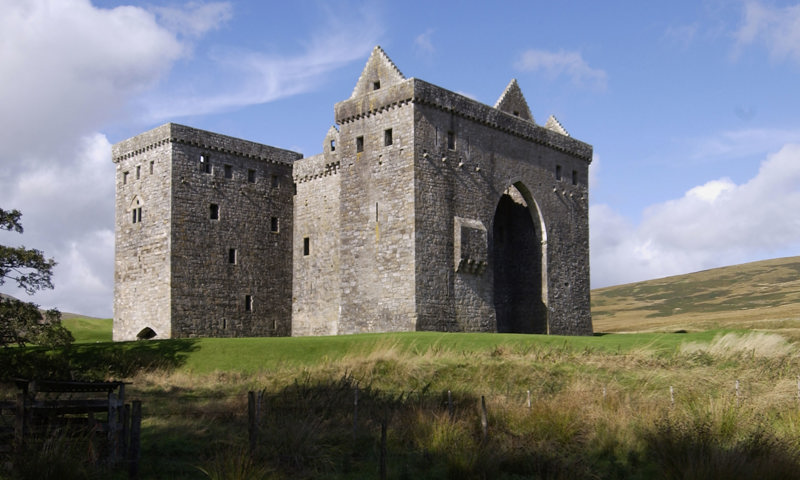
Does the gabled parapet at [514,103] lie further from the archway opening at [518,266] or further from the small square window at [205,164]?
the small square window at [205,164]

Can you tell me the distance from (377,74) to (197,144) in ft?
30.3

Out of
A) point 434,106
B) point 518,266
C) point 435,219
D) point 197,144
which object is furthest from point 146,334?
point 518,266

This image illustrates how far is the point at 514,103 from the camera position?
4150 cm

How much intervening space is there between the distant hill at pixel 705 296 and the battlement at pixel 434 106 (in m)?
29.5

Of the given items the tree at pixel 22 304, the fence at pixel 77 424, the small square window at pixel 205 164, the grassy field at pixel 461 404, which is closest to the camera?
the fence at pixel 77 424

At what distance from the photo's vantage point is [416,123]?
33312 millimetres

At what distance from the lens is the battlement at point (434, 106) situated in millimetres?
33562

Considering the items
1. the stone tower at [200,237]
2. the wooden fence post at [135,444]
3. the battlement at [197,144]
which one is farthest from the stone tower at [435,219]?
the wooden fence post at [135,444]

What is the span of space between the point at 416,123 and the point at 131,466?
21.5 meters

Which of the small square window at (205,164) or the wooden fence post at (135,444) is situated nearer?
the wooden fence post at (135,444)

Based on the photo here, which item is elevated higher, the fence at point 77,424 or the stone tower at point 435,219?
the stone tower at point 435,219

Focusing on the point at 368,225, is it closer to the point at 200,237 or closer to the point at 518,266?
the point at 200,237

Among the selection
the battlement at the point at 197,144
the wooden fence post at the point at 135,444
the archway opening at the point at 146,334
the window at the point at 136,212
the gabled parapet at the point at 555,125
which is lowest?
the wooden fence post at the point at 135,444

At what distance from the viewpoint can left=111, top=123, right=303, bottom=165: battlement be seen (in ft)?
126
